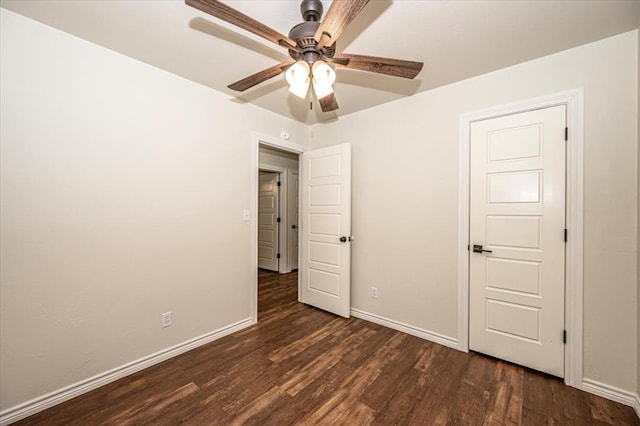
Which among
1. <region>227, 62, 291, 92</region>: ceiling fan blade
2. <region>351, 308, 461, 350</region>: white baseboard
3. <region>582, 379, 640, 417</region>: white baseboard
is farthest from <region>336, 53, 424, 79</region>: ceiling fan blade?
<region>582, 379, 640, 417</region>: white baseboard

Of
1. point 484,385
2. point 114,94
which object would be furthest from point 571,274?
point 114,94

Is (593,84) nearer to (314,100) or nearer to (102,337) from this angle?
(314,100)

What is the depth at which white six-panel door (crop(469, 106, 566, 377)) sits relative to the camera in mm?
2004

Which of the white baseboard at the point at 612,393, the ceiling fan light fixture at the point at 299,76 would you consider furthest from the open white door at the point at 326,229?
the white baseboard at the point at 612,393

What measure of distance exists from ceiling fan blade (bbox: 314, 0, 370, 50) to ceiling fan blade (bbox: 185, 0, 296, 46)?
0.19m

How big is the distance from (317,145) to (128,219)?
93.1 inches

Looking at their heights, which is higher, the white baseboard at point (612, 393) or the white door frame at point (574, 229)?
the white door frame at point (574, 229)

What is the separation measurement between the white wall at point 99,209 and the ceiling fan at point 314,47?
3.77 ft

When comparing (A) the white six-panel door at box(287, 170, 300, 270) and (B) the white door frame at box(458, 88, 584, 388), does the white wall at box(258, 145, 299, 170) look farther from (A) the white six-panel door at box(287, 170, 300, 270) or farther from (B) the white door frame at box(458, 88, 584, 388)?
(B) the white door frame at box(458, 88, 584, 388)

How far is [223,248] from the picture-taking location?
8.79 feet

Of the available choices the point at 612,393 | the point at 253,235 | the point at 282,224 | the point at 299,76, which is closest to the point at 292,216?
the point at 282,224

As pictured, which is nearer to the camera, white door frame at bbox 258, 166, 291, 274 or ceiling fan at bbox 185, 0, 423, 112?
ceiling fan at bbox 185, 0, 423, 112

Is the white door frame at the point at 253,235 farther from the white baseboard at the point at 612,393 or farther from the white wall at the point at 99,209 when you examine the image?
the white baseboard at the point at 612,393

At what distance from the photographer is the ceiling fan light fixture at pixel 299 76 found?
1.41 meters
